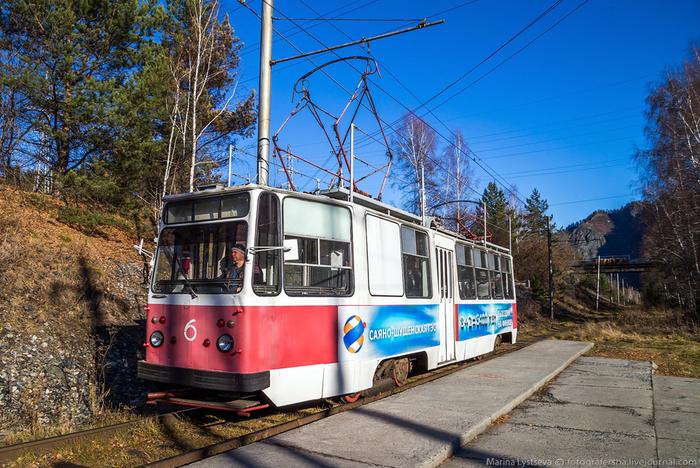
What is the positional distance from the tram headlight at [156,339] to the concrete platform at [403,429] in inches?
82.5

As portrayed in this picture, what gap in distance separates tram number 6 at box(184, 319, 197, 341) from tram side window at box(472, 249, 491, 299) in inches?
320

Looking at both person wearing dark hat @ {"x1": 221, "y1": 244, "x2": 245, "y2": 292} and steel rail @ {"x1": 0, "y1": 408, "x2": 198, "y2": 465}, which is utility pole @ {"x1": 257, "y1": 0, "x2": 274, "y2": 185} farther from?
steel rail @ {"x1": 0, "y1": 408, "x2": 198, "y2": 465}

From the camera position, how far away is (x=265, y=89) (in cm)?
1032

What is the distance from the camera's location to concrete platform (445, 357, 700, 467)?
525cm

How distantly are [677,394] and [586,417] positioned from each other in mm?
2992

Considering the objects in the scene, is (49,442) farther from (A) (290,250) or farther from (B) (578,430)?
(B) (578,430)

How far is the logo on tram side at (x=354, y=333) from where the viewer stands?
23.4 feet

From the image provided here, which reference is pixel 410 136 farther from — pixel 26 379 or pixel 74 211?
pixel 26 379

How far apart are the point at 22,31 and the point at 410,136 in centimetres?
2195

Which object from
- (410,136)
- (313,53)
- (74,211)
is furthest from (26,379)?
(410,136)

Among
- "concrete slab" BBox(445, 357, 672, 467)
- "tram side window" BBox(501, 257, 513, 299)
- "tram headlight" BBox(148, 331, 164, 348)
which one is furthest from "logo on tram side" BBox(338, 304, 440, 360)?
"tram side window" BBox(501, 257, 513, 299)

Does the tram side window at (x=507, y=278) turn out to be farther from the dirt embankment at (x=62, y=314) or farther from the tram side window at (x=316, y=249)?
the dirt embankment at (x=62, y=314)

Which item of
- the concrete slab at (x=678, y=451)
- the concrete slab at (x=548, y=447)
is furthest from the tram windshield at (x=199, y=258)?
the concrete slab at (x=678, y=451)

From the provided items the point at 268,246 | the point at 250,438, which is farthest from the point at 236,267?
the point at 250,438
